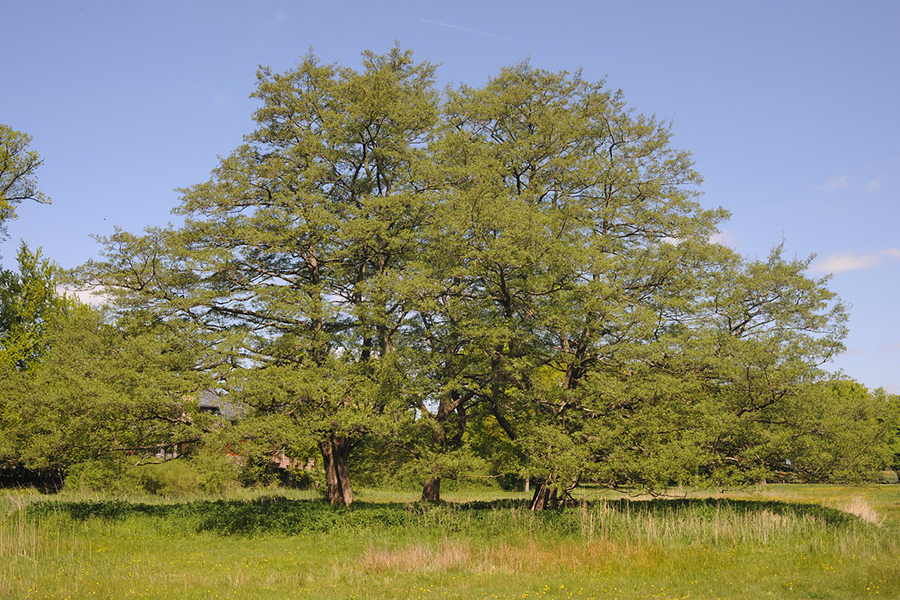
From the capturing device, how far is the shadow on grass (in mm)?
19625

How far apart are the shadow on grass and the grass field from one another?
65mm

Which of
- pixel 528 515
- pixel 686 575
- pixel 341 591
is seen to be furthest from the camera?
pixel 528 515

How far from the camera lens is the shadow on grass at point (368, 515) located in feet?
64.4

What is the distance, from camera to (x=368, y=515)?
20.6 m

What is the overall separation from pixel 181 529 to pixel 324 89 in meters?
16.7

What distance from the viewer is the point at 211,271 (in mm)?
23250

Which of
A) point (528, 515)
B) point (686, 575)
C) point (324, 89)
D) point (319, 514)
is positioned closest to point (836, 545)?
point (686, 575)

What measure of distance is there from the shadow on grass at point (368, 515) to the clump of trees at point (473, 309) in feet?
3.97

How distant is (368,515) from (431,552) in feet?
17.7

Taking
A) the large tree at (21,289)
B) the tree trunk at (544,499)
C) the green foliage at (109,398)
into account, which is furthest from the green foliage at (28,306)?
the tree trunk at (544,499)

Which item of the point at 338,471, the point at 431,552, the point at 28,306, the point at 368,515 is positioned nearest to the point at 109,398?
the point at 368,515

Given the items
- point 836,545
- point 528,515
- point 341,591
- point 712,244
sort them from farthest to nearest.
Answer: point 712,244 → point 528,515 → point 836,545 → point 341,591

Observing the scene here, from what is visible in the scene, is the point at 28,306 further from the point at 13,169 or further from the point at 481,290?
the point at 481,290

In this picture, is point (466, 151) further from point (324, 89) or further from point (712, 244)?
point (712, 244)
